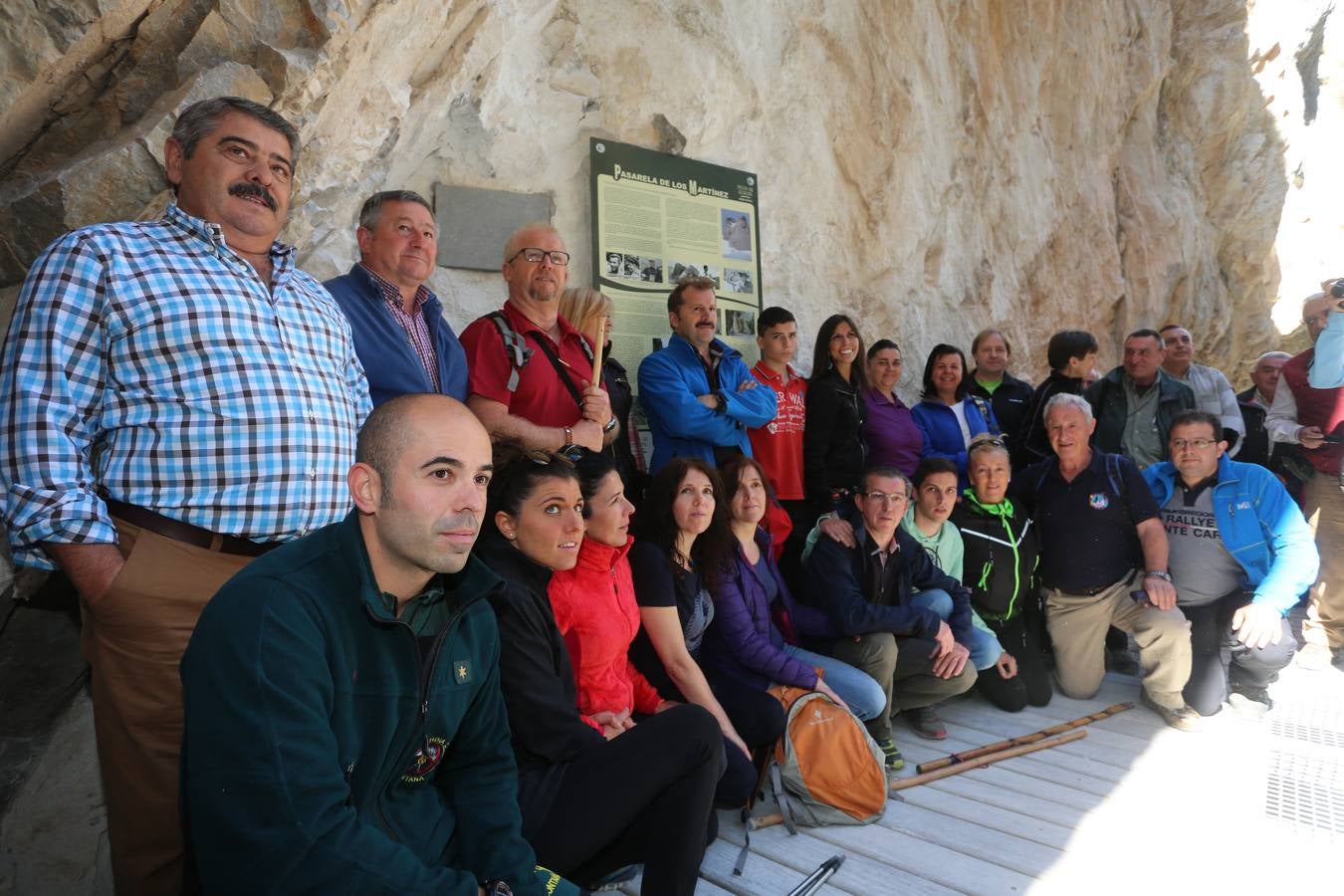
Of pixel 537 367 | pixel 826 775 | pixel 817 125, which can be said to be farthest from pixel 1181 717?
pixel 817 125

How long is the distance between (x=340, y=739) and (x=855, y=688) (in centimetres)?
253

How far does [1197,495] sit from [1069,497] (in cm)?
69

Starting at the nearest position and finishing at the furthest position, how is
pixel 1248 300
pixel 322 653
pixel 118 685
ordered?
pixel 322 653, pixel 118 685, pixel 1248 300

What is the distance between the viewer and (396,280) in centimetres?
284

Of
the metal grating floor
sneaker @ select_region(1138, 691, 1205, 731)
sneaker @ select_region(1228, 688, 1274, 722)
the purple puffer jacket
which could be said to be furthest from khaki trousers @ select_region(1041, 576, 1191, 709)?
the purple puffer jacket

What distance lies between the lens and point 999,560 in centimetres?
453

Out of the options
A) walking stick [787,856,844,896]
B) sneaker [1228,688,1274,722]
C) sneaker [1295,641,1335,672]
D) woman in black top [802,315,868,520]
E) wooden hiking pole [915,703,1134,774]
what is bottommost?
walking stick [787,856,844,896]

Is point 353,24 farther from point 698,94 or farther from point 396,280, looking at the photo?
point 698,94

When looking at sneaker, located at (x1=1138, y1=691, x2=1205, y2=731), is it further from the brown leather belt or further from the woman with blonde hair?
the brown leather belt

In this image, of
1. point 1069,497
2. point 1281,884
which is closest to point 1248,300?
point 1069,497

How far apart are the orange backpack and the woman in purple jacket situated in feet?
0.61

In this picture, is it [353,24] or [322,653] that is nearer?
[322,653]

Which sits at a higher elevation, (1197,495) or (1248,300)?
(1248,300)

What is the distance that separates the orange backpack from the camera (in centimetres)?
294
